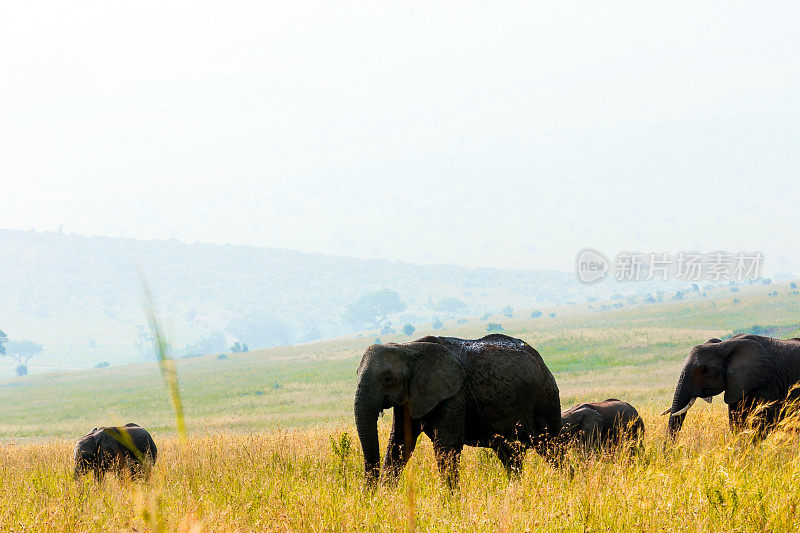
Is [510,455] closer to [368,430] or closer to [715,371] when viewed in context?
[368,430]

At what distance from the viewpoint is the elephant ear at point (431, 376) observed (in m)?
9.88

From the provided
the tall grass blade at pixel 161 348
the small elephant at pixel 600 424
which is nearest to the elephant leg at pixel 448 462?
the small elephant at pixel 600 424

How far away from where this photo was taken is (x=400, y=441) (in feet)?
32.8

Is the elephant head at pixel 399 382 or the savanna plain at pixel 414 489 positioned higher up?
the elephant head at pixel 399 382

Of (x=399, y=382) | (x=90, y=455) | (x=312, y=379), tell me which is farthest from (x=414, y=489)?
(x=312, y=379)

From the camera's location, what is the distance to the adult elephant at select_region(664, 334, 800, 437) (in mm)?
12156

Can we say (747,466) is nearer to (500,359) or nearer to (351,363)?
(500,359)

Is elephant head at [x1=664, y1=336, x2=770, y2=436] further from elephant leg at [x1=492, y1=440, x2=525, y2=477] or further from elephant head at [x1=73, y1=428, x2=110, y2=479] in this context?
elephant head at [x1=73, y1=428, x2=110, y2=479]

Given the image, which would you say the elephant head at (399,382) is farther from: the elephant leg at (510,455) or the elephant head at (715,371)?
the elephant head at (715,371)

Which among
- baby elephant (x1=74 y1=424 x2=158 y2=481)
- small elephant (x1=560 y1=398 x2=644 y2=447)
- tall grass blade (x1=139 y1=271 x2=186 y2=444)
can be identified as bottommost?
small elephant (x1=560 y1=398 x2=644 y2=447)

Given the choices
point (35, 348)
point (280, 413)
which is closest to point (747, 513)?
Result: point (280, 413)

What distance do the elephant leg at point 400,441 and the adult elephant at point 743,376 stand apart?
4.85 meters

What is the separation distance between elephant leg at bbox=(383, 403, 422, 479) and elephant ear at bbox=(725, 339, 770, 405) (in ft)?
17.8

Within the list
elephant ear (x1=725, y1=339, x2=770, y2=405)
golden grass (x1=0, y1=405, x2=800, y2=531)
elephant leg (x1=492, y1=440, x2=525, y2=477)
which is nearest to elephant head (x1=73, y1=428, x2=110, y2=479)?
golden grass (x1=0, y1=405, x2=800, y2=531)
